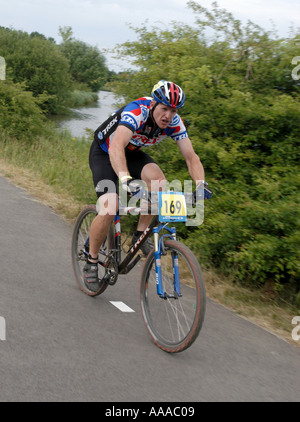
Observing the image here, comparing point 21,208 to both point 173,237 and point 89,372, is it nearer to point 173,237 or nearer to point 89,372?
point 173,237

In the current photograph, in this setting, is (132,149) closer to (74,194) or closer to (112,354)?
(112,354)

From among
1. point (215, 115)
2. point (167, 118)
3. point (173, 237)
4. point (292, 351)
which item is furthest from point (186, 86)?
point (292, 351)

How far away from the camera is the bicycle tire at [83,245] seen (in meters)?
5.25

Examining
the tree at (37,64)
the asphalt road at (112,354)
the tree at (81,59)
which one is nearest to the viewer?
the asphalt road at (112,354)

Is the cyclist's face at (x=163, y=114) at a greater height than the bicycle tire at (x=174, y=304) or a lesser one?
greater

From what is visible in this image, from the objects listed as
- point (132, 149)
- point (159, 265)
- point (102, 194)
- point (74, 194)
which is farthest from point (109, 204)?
point (74, 194)

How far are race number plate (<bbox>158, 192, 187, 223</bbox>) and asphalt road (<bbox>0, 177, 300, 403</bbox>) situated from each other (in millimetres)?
1021

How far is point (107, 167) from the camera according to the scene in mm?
5082

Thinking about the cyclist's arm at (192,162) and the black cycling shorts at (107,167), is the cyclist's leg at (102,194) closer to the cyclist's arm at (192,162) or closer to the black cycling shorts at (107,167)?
the black cycling shorts at (107,167)

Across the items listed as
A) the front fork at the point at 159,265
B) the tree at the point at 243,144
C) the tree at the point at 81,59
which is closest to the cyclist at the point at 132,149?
the front fork at the point at 159,265

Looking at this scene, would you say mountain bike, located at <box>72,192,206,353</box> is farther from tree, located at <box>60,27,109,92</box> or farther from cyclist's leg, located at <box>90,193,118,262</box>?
tree, located at <box>60,27,109,92</box>

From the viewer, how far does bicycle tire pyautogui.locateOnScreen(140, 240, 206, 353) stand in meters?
3.99

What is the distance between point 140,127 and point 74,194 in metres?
5.38
